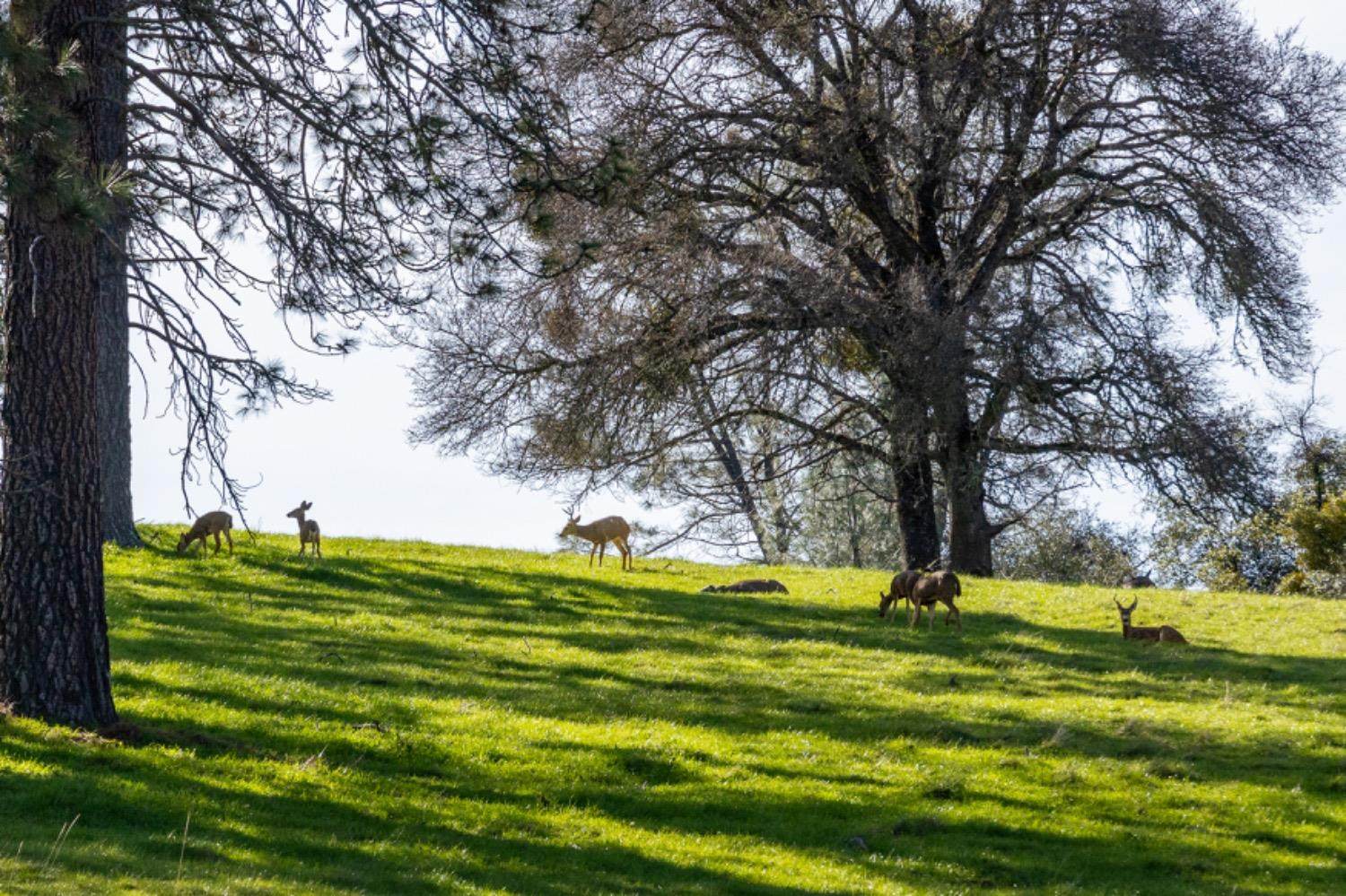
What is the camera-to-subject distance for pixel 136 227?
608 inches

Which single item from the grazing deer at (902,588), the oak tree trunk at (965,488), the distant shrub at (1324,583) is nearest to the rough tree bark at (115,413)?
the grazing deer at (902,588)

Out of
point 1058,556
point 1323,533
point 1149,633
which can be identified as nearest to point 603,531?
point 1149,633

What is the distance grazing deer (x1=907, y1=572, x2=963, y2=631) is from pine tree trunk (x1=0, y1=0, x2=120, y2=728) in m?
10.9

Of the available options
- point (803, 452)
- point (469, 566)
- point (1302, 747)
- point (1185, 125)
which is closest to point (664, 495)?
point (803, 452)

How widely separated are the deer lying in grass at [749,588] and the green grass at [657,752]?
2.49ft

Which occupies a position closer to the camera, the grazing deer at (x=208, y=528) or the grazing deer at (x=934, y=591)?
the grazing deer at (x=934, y=591)

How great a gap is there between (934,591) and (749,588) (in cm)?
396

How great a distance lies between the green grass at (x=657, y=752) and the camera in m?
10.5

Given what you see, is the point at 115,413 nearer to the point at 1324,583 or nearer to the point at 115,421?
the point at 115,421

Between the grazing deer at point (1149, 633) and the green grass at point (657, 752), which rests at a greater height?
the grazing deer at point (1149, 633)

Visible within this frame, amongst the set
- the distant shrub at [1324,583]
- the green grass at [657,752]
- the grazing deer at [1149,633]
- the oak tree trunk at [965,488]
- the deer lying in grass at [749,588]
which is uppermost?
the oak tree trunk at [965,488]

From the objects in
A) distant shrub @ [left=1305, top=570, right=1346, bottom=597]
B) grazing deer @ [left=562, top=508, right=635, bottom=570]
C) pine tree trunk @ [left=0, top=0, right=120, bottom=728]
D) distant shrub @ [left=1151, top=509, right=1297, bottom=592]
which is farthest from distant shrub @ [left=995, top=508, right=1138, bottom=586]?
pine tree trunk @ [left=0, top=0, right=120, bottom=728]

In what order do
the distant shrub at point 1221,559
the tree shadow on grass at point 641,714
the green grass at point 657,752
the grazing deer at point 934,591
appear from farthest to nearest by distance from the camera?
the distant shrub at point 1221,559, the grazing deer at point 934,591, the tree shadow on grass at point 641,714, the green grass at point 657,752

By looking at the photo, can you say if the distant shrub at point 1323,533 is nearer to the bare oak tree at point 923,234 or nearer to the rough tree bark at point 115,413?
the bare oak tree at point 923,234
